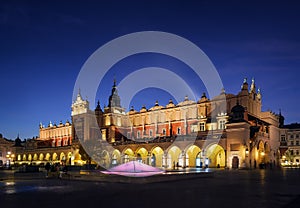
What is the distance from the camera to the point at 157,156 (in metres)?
58.3

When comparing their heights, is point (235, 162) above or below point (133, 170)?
below

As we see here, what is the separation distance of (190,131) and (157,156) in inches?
363

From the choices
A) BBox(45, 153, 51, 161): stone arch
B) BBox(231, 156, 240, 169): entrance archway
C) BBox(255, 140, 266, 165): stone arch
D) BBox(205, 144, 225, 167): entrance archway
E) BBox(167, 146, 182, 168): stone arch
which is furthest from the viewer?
BBox(45, 153, 51, 161): stone arch

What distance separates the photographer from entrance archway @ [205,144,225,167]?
50.4 meters

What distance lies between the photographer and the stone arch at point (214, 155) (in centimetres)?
4994

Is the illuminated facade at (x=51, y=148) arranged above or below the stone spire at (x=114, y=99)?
below

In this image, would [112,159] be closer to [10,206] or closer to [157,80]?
[157,80]

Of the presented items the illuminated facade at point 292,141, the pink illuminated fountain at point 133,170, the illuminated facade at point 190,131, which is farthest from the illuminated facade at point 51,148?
the illuminated facade at point 292,141

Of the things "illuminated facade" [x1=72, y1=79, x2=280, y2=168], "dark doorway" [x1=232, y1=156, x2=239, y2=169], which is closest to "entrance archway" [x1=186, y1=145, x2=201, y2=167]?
"illuminated facade" [x1=72, y1=79, x2=280, y2=168]

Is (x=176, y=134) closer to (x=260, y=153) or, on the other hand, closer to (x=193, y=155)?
(x=193, y=155)

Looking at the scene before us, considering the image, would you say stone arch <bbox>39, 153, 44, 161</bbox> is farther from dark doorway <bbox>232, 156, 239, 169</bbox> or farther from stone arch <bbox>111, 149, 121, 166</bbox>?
dark doorway <bbox>232, 156, 239, 169</bbox>

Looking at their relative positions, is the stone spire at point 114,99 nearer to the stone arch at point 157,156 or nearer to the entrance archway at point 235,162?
the stone arch at point 157,156

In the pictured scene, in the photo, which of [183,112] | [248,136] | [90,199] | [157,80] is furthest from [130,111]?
[90,199]

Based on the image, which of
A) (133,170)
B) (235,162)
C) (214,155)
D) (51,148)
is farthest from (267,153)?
(51,148)
